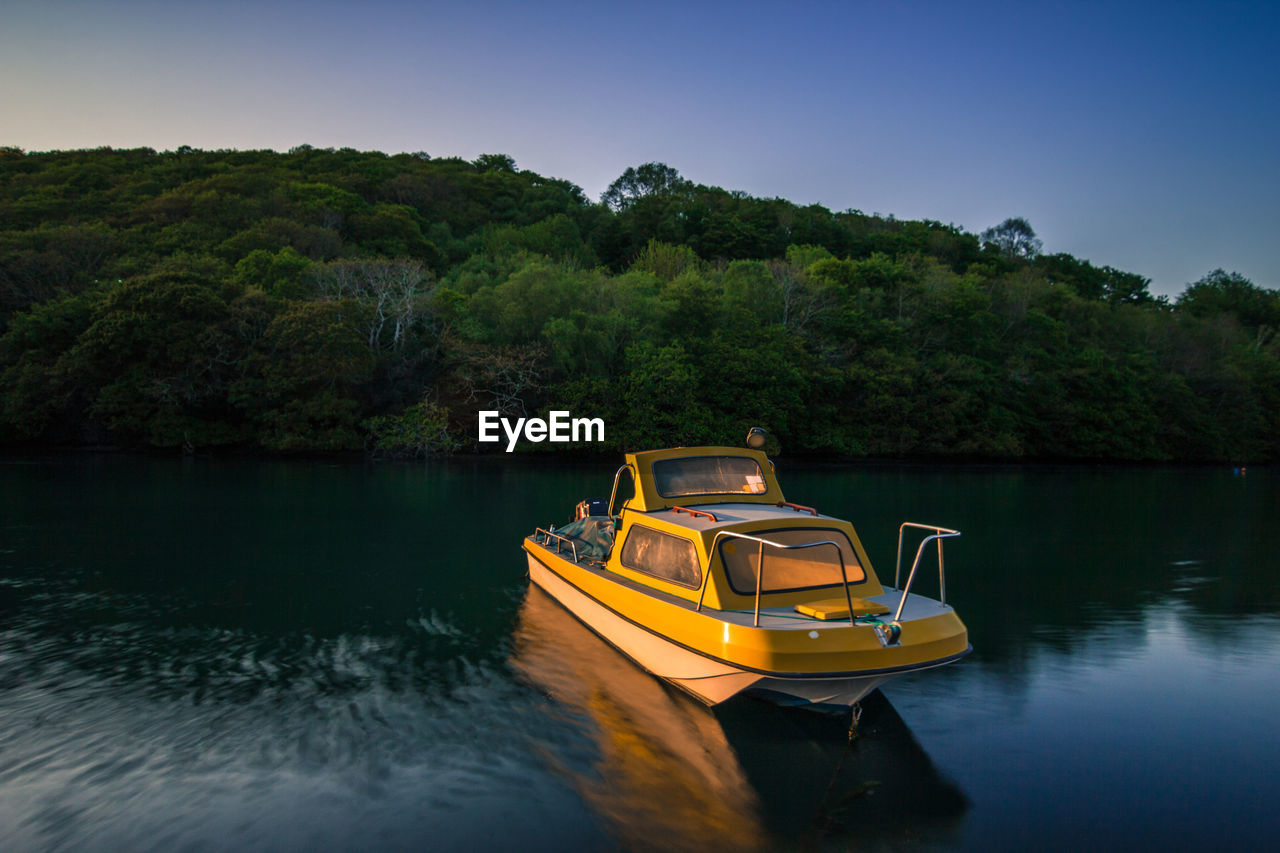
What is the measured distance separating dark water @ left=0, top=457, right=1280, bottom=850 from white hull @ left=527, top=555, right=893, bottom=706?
0.33 meters

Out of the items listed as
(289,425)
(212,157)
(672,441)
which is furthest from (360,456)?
(212,157)

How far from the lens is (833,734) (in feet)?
25.5

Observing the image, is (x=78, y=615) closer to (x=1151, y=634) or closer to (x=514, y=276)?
(x=1151, y=634)

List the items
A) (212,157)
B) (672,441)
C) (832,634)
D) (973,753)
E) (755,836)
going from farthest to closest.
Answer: (212,157) < (672,441) < (973,753) < (832,634) < (755,836)

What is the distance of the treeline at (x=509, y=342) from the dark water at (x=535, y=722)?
97.2 ft

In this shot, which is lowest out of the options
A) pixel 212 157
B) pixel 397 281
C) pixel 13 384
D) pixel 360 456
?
pixel 360 456

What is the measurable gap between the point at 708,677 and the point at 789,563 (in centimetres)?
160

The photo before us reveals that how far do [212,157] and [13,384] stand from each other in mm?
54794

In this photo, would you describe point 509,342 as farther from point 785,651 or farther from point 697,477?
point 785,651

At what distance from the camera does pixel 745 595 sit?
8188 millimetres

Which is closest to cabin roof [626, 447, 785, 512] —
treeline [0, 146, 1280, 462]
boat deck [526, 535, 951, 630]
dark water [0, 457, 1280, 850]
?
boat deck [526, 535, 951, 630]

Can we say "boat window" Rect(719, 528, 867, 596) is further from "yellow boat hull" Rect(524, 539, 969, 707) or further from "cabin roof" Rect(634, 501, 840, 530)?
"yellow boat hull" Rect(524, 539, 969, 707)

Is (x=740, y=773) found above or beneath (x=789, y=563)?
beneath

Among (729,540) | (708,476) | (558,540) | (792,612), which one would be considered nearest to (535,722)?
(729,540)
